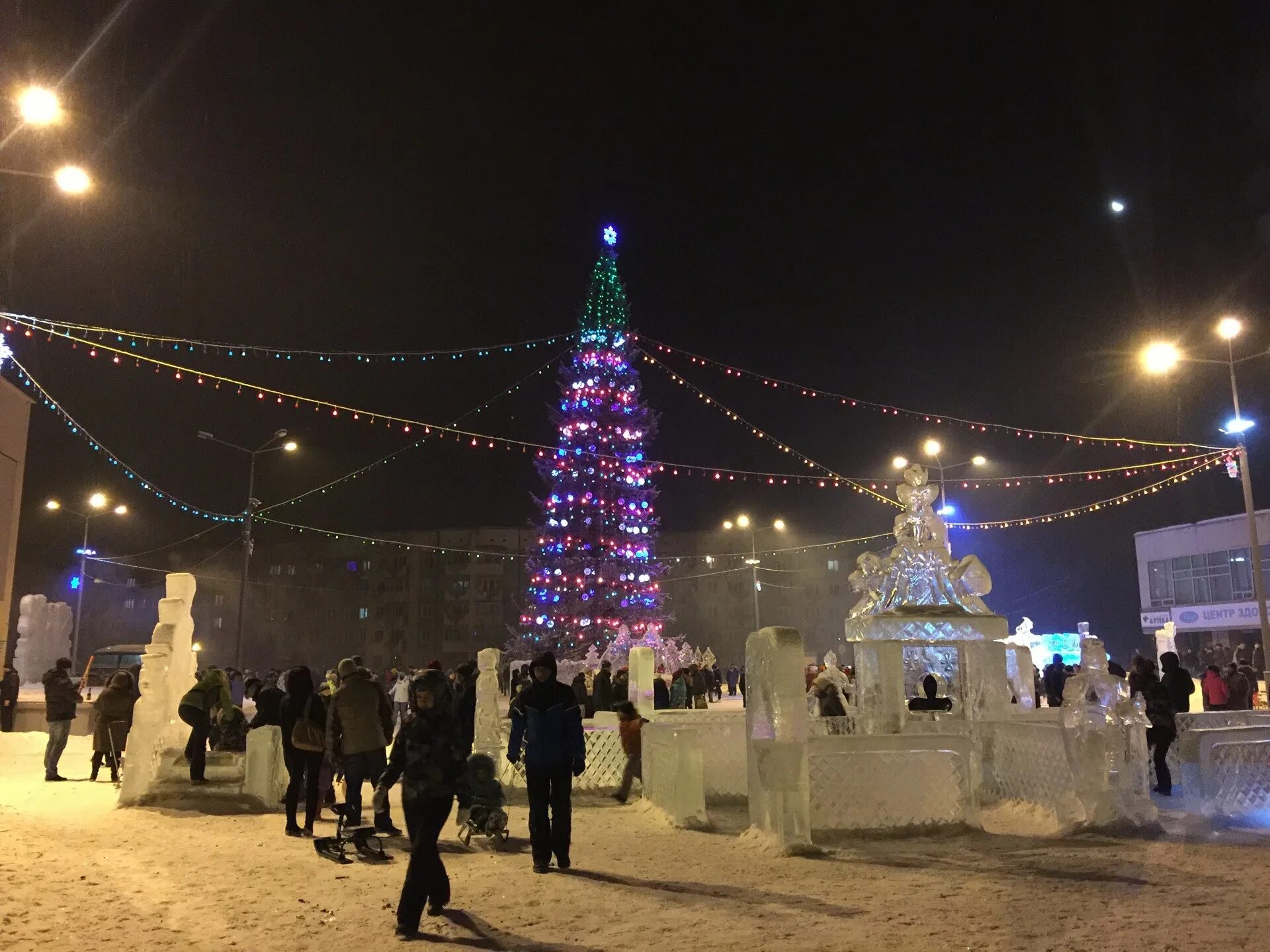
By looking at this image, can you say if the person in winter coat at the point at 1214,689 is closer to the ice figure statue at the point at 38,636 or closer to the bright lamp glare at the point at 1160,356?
the bright lamp glare at the point at 1160,356

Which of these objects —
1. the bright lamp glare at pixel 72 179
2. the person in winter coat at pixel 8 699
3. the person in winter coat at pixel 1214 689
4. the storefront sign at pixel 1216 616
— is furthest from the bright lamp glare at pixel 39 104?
the storefront sign at pixel 1216 616

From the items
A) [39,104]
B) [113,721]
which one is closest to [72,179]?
[39,104]

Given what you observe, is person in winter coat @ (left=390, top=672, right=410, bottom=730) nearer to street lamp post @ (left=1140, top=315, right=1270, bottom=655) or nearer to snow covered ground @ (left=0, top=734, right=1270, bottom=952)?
snow covered ground @ (left=0, top=734, right=1270, bottom=952)

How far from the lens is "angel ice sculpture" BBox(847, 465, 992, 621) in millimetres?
12773

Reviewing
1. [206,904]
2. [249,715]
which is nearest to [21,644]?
[249,715]

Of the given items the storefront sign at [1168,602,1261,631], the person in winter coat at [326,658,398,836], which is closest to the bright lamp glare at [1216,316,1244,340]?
the person in winter coat at [326,658,398,836]

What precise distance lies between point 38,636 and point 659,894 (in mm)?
35270

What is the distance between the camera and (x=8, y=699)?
61.7ft

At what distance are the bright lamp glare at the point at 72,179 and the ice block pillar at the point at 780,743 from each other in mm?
7501

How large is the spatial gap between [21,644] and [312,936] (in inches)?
1347

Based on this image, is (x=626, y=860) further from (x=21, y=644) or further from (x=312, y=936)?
(x=21, y=644)

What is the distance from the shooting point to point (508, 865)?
25.1 ft

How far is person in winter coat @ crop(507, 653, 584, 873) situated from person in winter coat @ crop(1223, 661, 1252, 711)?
40.7 ft

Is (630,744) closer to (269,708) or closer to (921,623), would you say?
(921,623)
